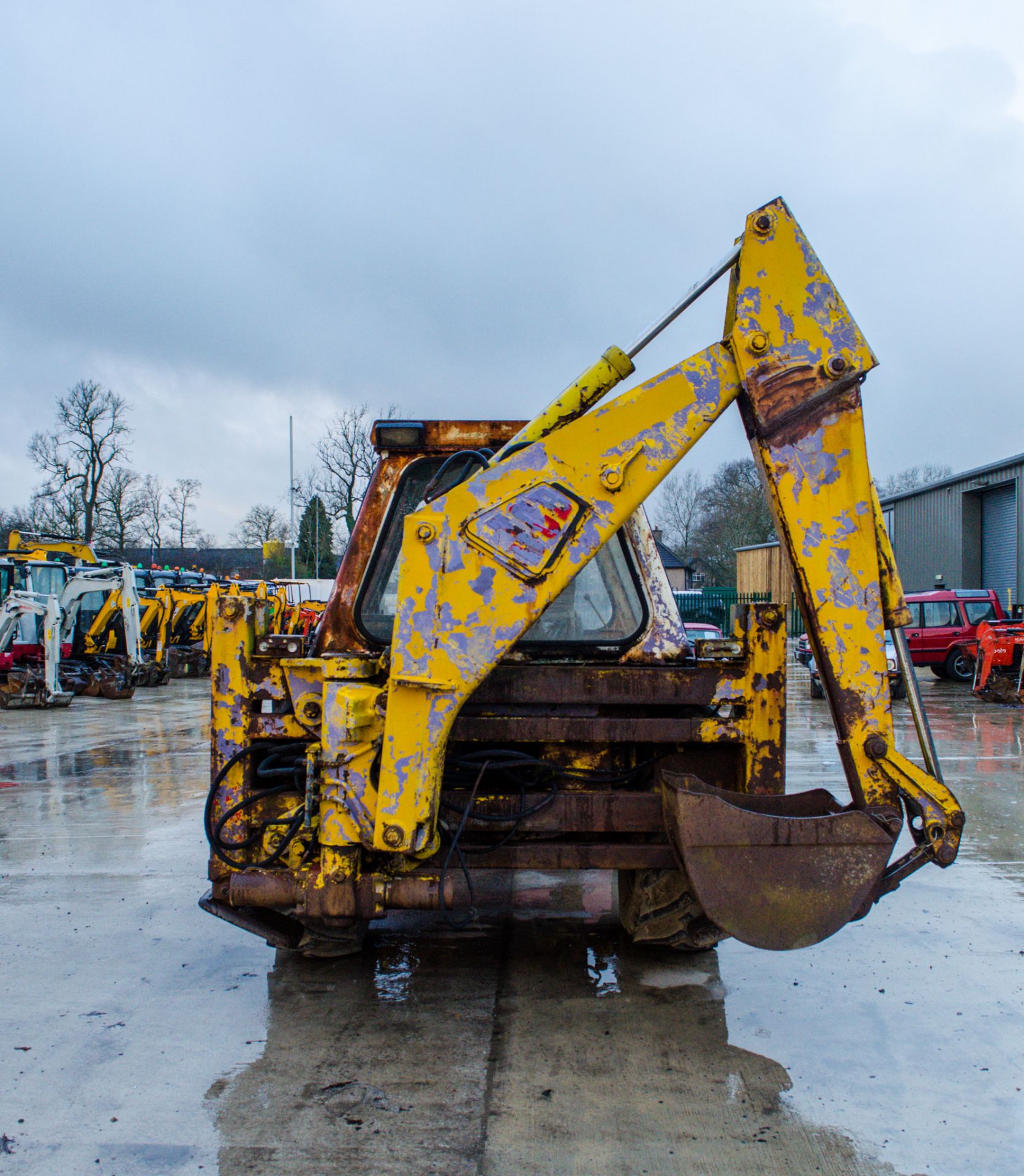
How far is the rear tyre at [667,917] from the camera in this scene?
12.4ft

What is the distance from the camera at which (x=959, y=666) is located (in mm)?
19469

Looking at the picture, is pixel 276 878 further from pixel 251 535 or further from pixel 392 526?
pixel 251 535

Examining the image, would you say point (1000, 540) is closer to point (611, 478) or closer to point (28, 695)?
point (28, 695)

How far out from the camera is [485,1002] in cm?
361

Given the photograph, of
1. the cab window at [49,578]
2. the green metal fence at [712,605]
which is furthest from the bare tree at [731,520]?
the cab window at [49,578]

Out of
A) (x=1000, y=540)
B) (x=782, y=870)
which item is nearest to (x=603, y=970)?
(x=782, y=870)

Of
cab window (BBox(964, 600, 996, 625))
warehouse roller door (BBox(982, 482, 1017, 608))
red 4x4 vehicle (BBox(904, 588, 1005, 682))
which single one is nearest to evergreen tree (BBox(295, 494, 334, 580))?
warehouse roller door (BBox(982, 482, 1017, 608))

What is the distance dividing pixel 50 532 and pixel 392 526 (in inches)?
1822

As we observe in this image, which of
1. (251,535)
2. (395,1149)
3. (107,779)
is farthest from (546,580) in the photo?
(251,535)

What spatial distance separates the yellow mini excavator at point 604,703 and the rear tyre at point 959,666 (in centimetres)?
1782

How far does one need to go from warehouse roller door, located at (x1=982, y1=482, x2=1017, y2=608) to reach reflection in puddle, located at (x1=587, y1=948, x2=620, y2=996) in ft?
80.6

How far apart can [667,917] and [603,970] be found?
0.39 meters

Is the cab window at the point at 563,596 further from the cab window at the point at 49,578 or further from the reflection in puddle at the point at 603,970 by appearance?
the cab window at the point at 49,578

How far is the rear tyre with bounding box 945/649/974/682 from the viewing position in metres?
19.4
